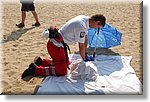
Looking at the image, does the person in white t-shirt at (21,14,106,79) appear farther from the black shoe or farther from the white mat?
the white mat

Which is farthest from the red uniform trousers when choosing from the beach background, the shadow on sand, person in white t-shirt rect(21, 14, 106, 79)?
the shadow on sand

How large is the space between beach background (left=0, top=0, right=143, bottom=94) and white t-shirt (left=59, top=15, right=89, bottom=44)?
1.93 feet

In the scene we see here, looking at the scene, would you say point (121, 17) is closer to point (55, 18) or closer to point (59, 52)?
point (55, 18)

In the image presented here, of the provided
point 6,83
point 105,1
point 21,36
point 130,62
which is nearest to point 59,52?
point 6,83

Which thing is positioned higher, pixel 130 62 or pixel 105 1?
pixel 105 1

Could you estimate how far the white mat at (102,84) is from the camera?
332cm

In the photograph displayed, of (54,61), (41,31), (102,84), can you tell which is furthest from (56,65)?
(41,31)

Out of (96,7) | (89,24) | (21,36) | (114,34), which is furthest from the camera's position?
(96,7)

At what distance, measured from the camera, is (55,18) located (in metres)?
6.75

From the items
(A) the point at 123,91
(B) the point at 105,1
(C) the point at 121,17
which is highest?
(B) the point at 105,1

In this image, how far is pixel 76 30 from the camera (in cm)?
354

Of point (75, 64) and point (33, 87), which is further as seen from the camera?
point (75, 64)

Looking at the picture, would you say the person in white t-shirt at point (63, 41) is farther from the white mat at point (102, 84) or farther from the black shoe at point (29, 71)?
the white mat at point (102, 84)

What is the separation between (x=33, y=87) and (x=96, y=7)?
4943 mm
